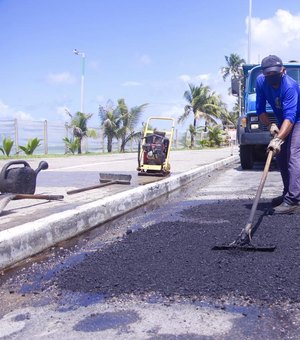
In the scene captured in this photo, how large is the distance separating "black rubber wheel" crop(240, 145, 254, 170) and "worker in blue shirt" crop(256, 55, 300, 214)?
6.40m

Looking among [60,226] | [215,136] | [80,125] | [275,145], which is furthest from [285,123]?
[215,136]

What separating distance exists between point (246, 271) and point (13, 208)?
342cm

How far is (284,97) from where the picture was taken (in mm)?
5676

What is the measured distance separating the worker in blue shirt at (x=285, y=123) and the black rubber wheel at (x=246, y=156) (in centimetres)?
640

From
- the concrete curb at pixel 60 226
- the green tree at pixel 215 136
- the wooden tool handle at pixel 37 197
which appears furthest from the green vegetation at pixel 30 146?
the green tree at pixel 215 136

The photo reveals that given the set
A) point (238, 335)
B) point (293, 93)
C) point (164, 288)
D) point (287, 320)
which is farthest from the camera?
point (293, 93)

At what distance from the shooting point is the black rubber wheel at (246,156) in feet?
40.7

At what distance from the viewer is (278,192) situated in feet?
25.6

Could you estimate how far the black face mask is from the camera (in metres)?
5.63

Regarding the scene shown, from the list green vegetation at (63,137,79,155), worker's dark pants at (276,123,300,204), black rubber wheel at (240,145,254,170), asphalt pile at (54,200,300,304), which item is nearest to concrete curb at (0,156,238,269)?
asphalt pile at (54,200,300,304)

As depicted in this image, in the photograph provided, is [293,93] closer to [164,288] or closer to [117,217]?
[117,217]

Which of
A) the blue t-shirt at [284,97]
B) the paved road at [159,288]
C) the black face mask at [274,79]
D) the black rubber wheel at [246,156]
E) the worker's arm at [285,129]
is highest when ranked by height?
the black face mask at [274,79]

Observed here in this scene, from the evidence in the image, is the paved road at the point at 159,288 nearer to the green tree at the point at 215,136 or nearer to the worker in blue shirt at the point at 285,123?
the worker in blue shirt at the point at 285,123

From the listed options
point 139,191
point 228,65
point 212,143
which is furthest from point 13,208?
point 228,65
